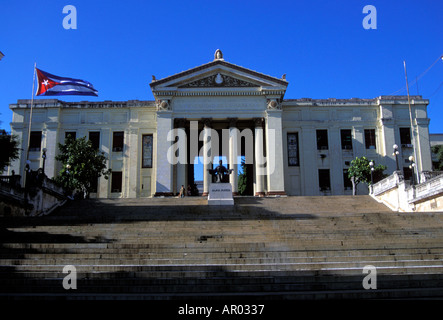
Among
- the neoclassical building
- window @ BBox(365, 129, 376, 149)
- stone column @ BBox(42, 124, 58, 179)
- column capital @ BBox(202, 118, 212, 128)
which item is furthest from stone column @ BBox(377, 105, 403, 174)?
stone column @ BBox(42, 124, 58, 179)

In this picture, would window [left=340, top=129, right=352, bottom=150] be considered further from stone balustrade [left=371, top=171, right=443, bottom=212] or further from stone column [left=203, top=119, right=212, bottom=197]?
stone column [left=203, top=119, right=212, bottom=197]

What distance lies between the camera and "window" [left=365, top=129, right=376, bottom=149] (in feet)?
126

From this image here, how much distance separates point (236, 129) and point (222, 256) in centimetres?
2390

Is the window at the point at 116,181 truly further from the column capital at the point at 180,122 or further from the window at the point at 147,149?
the column capital at the point at 180,122

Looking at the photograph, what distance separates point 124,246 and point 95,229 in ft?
11.6

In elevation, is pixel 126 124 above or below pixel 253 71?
below

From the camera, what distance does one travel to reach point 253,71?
115 ft

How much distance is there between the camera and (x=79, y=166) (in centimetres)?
3011

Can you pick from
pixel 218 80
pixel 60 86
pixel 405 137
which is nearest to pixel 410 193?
pixel 405 137

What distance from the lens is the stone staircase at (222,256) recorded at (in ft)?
31.3

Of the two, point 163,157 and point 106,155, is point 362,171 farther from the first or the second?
point 106,155
